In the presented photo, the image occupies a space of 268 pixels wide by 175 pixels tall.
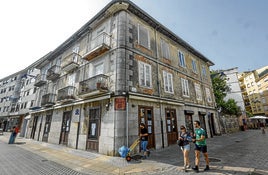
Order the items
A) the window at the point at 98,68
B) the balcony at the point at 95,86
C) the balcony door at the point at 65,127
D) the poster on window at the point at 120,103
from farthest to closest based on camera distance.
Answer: the balcony door at the point at 65,127, the window at the point at 98,68, the balcony at the point at 95,86, the poster on window at the point at 120,103

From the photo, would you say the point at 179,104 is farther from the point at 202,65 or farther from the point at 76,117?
the point at 202,65

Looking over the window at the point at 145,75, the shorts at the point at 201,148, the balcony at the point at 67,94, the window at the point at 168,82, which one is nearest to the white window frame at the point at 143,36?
the window at the point at 145,75

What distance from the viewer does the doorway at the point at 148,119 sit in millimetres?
8859

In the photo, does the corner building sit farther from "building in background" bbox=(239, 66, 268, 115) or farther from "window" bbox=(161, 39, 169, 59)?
"building in background" bbox=(239, 66, 268, 115)

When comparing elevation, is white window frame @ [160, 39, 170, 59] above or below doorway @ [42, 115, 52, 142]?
above

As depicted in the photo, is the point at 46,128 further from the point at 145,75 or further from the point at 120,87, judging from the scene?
the point at 145,75

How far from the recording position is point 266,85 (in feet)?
129

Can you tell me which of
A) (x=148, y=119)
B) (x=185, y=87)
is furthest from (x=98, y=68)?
(x=185, y=87)

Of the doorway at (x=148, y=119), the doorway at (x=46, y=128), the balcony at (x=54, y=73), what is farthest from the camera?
the balcony at (x=54, y=73)

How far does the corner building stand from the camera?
8.37 m

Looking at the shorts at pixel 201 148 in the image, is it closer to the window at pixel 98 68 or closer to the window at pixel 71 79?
the window at pixel 98 68

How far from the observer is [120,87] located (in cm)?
830

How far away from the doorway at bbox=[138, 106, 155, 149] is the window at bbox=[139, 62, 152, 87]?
186cm

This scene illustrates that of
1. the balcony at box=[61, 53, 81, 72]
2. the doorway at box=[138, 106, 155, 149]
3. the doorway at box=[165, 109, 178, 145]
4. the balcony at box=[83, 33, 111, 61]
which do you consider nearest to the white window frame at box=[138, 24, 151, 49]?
the balcony at box=[83, 33, 111, 61]
